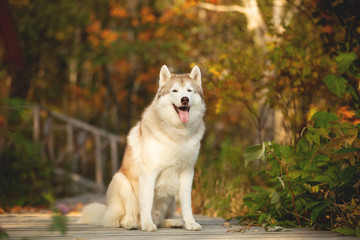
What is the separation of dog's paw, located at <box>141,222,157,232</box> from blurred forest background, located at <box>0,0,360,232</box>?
70 centimetres

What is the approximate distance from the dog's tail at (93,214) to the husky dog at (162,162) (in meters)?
0.02

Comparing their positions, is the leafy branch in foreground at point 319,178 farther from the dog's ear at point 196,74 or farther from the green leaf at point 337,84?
the dog's ear at point 196,74

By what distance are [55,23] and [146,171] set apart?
10.9 meters

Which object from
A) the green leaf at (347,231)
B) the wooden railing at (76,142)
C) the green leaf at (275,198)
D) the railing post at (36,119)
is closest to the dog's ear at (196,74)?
the green leaf at (275,198)

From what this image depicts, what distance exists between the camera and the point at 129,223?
13.4 feet

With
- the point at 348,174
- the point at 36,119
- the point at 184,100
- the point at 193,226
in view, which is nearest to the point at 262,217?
the point at 193,226

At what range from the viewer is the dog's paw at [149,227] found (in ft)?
12.7

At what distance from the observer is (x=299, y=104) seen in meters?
6.05

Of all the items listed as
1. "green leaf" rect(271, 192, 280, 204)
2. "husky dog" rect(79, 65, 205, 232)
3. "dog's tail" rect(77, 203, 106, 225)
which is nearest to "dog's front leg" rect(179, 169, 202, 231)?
"husky dog" rect(79, 65, 205, 232)

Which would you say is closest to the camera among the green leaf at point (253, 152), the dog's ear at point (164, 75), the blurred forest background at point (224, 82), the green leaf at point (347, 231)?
the green leaf at point (347, 231)

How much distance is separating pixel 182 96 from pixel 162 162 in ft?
2.01

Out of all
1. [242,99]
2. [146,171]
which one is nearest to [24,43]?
[242,99]

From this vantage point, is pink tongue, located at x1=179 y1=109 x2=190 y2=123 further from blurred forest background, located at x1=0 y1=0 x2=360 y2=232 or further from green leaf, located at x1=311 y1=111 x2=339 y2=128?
green leaf, located at x1=311 y1=111 x2=339 y2=128

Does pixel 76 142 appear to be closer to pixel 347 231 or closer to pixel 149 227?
pixel 149 227
